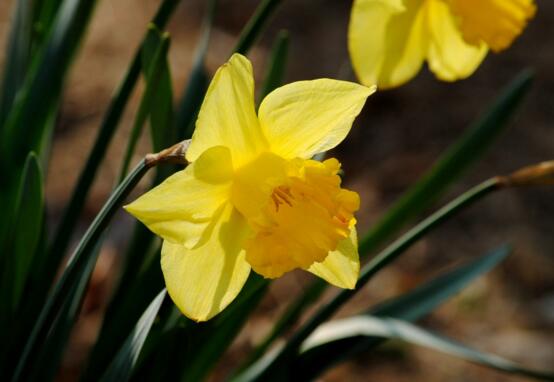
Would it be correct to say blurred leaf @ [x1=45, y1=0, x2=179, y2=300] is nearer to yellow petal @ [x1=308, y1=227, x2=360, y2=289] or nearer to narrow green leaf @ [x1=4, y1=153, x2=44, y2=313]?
narrow green leaf @ [x1=4, y1=153, x2=44, y2=313]

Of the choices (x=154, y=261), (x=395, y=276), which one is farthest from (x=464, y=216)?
(x=154, y=261)

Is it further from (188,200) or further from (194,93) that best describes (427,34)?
(188,200)

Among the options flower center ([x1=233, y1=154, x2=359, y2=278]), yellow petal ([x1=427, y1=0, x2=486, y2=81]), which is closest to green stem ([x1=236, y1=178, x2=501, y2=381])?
yellow petal ([x1=427, y1=0, x2=486, y2=81])

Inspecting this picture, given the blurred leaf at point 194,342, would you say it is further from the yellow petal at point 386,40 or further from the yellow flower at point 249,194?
the yellow petal at point 386,40

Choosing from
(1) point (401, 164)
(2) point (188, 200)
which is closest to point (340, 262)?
(2) point (188, 200)

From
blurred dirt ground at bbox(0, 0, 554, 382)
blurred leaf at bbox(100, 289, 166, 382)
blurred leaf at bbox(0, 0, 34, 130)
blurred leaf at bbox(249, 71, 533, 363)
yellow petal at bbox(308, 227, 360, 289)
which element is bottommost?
blurred dirt ground at bbox(0, 0, 554, 382)

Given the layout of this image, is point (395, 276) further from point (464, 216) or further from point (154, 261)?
point (154, 261)
